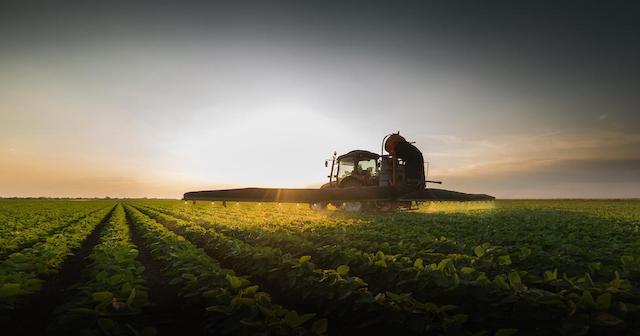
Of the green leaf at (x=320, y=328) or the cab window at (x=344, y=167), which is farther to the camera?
the cab window at (x=344, y=167)

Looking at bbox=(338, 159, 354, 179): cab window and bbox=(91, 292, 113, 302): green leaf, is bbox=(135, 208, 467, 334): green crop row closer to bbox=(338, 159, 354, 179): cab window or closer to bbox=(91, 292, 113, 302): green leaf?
bbox=(91, 292, 113, 302): green leaf

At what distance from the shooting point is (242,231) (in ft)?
37.0

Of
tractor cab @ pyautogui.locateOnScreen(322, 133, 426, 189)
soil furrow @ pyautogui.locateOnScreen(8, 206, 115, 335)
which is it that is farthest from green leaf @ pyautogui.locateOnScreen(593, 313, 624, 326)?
tractor cab @ pyautogui.locateOnScreen(322, 133, 426, 189)

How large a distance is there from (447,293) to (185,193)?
14.0 ft

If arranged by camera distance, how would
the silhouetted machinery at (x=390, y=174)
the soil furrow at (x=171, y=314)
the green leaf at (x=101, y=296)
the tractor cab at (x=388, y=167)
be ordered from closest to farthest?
the green leaf at (x=101, y=296) < the soil furrow at (x=171, y=314) < the silhouetted machinery at (x=390, y=174) < the tractor cab at (x=388, y=167)

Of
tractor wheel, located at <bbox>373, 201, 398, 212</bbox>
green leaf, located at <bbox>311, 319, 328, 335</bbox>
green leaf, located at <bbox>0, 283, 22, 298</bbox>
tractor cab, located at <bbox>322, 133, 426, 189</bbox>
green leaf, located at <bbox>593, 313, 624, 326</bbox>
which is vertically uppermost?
tractor cab, located at <bbox>322, 133, 426, 189</bbox>

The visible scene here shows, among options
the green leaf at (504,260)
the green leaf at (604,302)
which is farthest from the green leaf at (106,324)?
the green leaf at (504,260)

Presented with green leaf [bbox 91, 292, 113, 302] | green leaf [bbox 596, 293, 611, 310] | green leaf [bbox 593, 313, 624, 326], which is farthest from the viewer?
green leaf [bbox 91, 292, 113, 302]

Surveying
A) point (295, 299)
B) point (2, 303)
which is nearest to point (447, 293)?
point (295, 299)

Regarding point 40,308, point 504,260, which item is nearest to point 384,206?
point 504,260

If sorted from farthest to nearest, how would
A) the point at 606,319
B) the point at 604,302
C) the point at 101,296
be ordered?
the point at 101,296 < the point at 604,302 < the point at 606,319

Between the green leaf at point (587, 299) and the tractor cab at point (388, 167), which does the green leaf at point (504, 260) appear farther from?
the tractor cab at point (388, 167)

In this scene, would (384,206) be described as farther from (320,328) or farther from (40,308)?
(320,328)

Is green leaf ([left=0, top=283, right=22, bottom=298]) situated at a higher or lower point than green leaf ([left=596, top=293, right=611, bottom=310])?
lower
